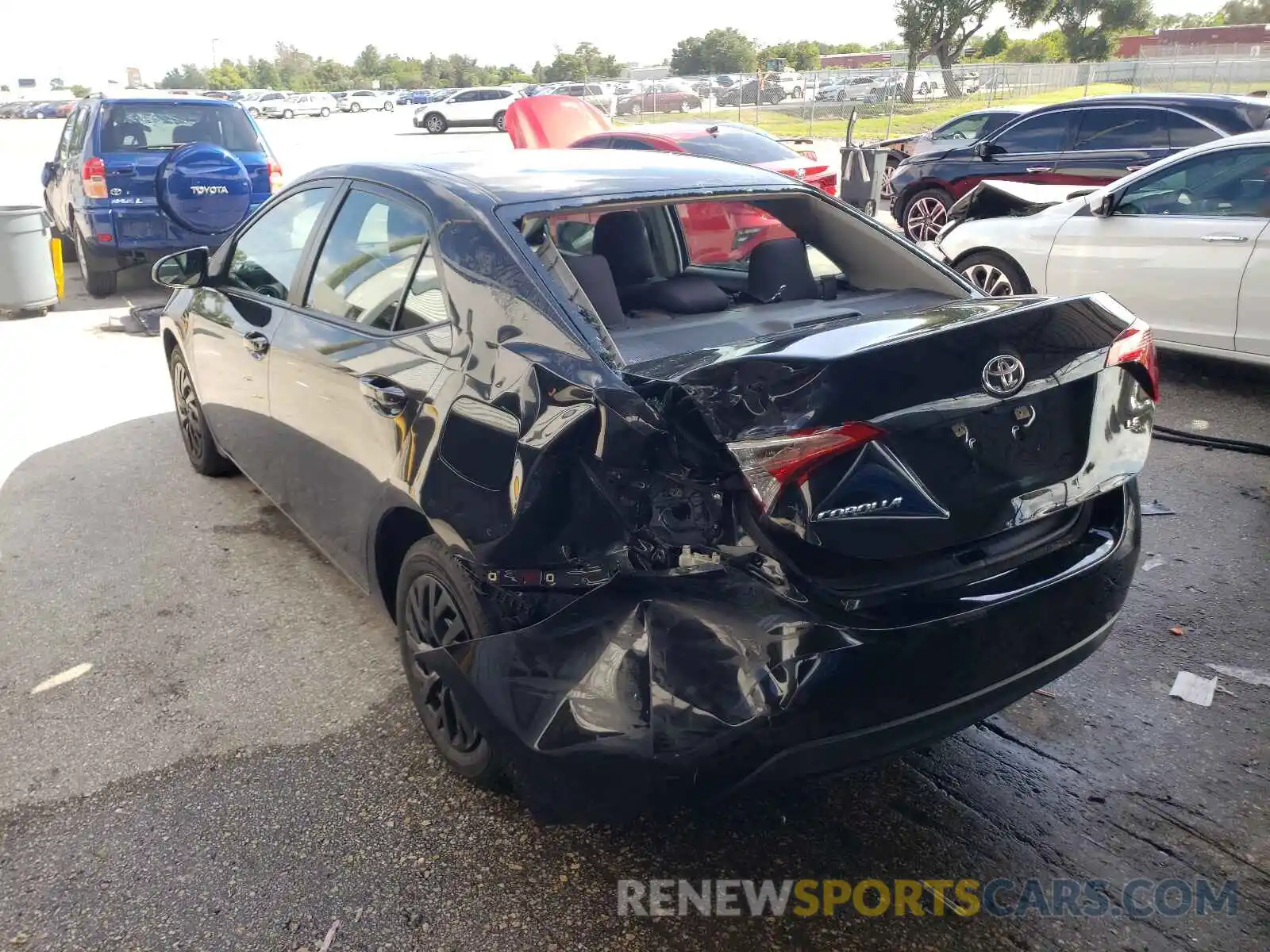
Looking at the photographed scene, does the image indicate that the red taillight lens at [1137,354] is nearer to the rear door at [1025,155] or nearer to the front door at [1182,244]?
the front door at [1182,244]

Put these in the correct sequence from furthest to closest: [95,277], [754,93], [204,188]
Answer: [754,93]
[95,277]
[204,188]

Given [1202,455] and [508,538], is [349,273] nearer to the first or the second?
[508,538]

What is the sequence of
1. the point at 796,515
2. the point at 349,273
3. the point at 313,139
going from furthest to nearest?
the point at 313,139, the point at 349,273, the point at 796,515

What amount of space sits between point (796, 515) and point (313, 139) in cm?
3591

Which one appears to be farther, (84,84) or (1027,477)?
(84,84)

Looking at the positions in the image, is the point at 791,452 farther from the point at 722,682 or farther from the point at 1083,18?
the point at 1083,18

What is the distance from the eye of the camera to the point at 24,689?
3.54 m

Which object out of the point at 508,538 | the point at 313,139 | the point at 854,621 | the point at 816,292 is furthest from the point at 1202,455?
the point at 313,139

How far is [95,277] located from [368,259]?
28.5 ft

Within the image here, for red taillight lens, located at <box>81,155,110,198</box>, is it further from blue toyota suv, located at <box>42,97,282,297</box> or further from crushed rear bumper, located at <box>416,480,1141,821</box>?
crushed rear bumper, located at <box>416,480,1141,821</box>

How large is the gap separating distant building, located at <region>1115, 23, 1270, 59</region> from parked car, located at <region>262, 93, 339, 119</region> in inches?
1647

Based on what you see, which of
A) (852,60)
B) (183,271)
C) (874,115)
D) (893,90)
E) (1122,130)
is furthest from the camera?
(852,60)

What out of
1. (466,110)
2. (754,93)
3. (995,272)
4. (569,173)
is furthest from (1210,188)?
(466,110)

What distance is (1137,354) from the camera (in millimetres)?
2584
